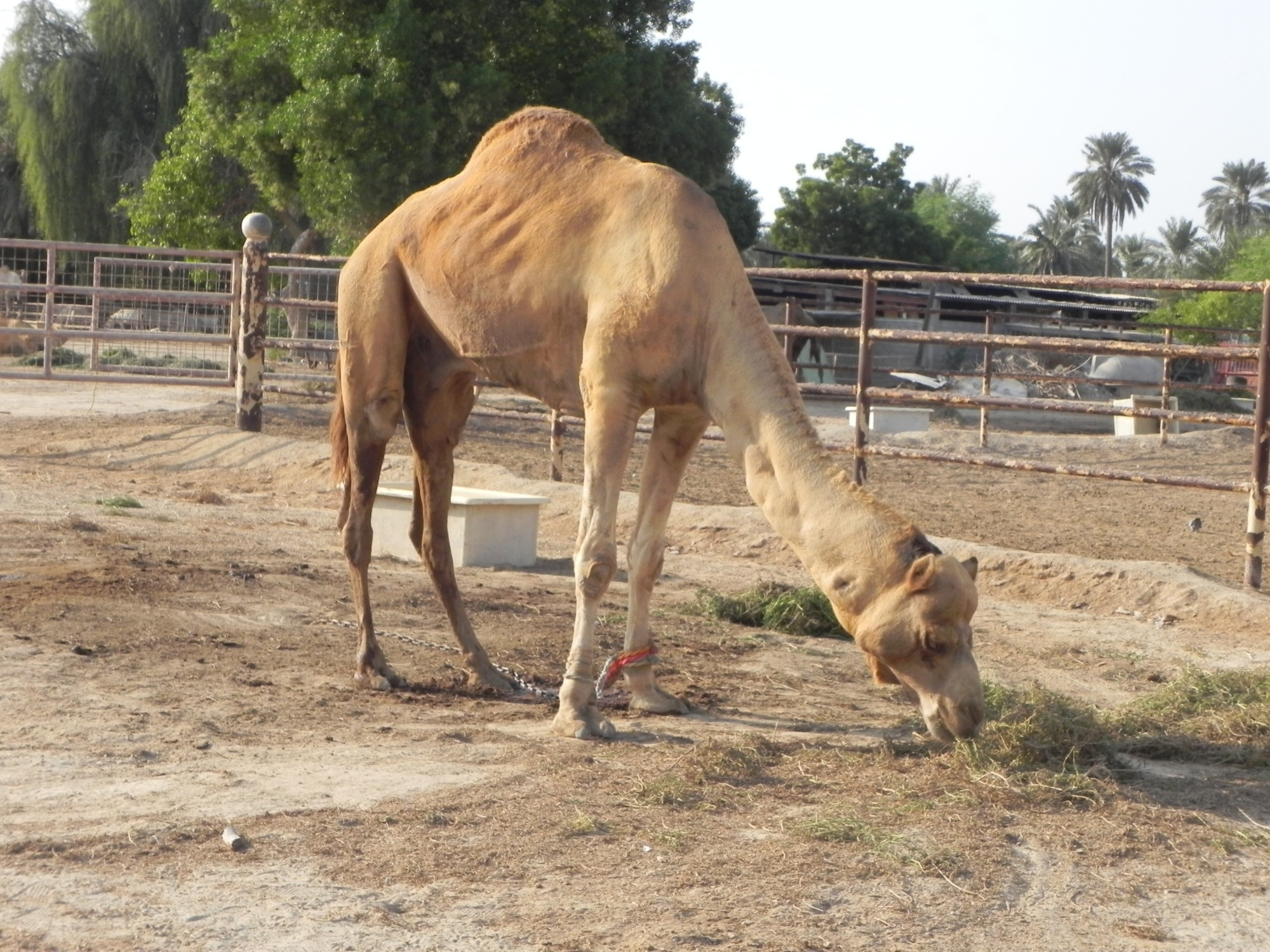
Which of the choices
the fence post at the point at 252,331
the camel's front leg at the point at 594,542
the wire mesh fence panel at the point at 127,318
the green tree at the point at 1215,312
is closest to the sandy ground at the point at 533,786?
the camel's front leg at the point at 594,542

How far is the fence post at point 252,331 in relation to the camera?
1246cm

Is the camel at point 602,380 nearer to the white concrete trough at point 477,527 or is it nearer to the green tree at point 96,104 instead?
the white concrete trough at point 477,527

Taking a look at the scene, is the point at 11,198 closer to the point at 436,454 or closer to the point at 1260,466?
the point at 436,454

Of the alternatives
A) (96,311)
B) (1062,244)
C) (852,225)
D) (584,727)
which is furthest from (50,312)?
(1062,244)

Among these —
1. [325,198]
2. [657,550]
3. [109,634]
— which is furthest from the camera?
[325,198]

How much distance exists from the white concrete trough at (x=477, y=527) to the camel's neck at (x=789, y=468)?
346cm

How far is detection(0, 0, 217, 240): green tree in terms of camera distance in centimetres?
3372

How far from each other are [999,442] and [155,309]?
32.3 ft

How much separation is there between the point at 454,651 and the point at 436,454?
0.84 metres

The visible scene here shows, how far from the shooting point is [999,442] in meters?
16.3

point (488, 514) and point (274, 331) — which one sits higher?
point (274, 331)

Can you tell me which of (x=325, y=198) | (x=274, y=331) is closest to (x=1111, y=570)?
(x=274, y=331)

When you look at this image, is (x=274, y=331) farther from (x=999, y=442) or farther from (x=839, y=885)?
(x=839, y=885)

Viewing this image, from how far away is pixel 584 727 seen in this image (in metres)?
4.75
